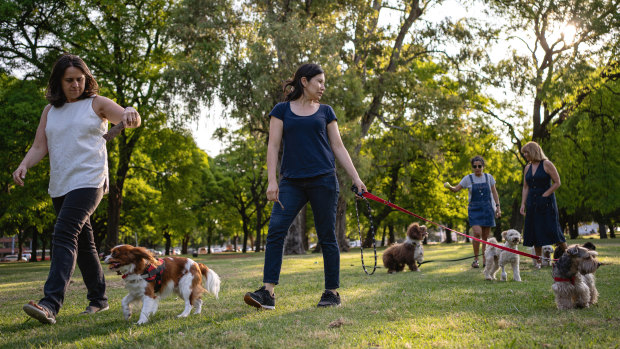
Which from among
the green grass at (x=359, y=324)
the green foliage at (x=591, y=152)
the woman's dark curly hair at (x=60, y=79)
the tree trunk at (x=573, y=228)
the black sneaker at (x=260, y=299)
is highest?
the green foliage at (x=591, y=152)

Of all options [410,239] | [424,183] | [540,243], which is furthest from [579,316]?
[424,183]

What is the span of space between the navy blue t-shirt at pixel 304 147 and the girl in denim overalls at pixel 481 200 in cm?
547

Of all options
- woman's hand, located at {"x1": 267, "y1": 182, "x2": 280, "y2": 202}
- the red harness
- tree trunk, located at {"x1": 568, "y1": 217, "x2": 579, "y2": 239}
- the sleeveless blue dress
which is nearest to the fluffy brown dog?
the sleeveless blue dress

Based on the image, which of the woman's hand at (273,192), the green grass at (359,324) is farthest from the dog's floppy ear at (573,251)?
the woman's hand at (273,192)

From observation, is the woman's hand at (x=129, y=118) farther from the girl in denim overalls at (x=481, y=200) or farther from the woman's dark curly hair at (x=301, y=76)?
the girl in denim overalls at (x=481, y=200)

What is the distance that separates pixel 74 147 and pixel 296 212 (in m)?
2.17

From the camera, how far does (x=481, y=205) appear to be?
9.84 meters

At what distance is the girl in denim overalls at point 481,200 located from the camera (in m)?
9.74

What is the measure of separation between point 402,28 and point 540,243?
59.7 feet

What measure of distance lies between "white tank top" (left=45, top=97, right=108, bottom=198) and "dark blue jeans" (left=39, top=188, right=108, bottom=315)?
0.11 m

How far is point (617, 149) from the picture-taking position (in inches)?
1125

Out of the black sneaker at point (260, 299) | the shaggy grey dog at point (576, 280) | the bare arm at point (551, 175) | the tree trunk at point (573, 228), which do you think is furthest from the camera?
the tree trunk at point (573, 228)

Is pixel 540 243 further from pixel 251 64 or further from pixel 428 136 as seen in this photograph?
pixel 428 136

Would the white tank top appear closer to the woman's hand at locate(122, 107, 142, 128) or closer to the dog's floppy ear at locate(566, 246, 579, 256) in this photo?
the woman's hand at locate(122, 107, 142, 128)
